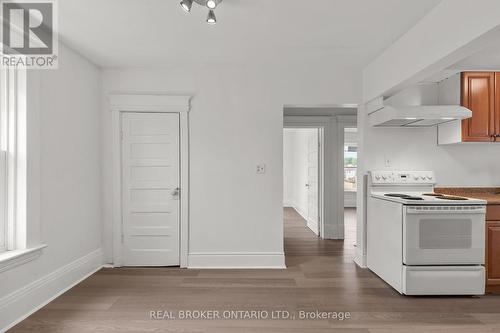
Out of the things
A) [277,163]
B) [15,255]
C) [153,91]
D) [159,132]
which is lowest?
[15,255]

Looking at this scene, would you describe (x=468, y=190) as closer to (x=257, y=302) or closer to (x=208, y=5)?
(x=257, y=302)

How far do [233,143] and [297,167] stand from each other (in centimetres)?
490

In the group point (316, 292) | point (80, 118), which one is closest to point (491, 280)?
point (316, 292)

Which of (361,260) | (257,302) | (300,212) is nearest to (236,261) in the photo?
(257,302)

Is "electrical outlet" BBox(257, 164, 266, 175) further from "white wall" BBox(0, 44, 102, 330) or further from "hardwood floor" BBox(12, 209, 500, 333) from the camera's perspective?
"white wall" BBox(0, 44, 102, 330)

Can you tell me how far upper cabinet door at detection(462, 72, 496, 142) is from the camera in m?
3.21

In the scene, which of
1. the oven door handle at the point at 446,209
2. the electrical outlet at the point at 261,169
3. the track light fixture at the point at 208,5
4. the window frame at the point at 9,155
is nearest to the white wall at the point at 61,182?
the window frame at the point at 9,155

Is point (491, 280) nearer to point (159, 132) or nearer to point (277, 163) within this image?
point (277, 163)

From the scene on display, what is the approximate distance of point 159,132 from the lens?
12.1ft

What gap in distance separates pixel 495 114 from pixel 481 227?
1.32 metres

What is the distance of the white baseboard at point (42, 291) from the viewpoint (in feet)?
7.37

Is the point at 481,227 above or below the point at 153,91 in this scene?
below
